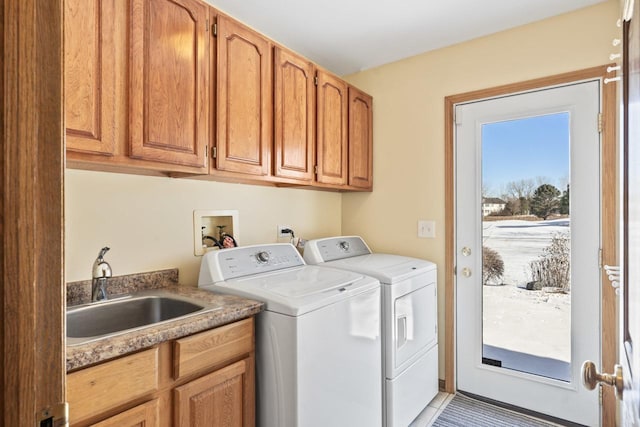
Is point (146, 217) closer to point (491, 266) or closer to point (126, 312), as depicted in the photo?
point (126, 312)

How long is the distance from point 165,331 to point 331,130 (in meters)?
1.69

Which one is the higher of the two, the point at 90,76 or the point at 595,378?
the point at 90,76

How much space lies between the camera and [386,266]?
2.19 metres

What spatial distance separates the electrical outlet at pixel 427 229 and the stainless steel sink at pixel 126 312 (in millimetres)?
1683

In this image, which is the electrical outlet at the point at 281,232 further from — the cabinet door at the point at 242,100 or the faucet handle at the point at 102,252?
the faucet handle at the point at 102,252

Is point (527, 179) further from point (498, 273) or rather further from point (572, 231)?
point (498, 273)

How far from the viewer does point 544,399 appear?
2.17m

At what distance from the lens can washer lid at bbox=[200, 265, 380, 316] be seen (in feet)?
4.76

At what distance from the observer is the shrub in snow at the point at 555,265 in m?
2.12

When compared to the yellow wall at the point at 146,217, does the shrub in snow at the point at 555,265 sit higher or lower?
lower

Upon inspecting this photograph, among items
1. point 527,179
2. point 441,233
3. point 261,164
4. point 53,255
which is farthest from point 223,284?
point 527,179

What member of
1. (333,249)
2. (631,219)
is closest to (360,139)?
(333,249)

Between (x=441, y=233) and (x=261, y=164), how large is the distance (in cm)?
137

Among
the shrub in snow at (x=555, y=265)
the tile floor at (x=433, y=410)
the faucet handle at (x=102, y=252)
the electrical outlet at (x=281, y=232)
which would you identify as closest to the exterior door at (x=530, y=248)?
the shrub in snow at (x=555, y=265)
